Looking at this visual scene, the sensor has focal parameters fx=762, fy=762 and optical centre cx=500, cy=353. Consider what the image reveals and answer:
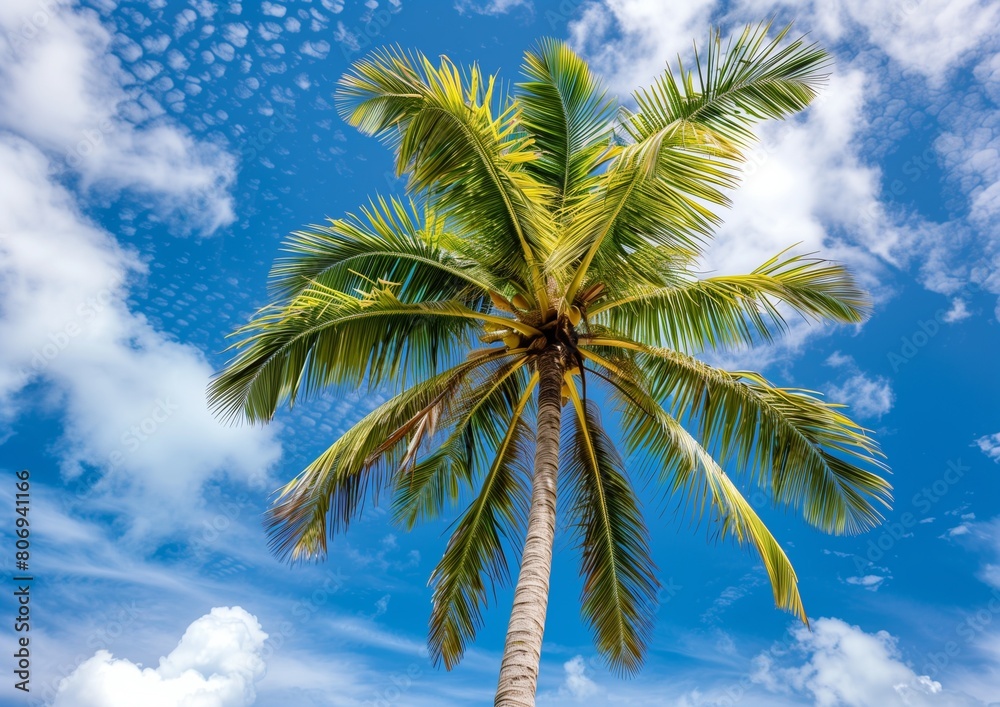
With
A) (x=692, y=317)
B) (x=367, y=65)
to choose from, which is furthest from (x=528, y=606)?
(x=367, y=65)

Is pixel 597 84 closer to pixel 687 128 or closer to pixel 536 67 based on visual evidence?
pixel 536 67

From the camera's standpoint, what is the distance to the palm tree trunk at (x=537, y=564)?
20.5 feet

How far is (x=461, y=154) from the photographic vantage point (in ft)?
23.8

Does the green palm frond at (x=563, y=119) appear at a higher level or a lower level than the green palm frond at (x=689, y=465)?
higher

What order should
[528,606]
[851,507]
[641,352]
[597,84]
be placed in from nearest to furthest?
[528,606]
[851,507]
[641,352]
[597,84]

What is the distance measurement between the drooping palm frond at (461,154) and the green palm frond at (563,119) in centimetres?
109

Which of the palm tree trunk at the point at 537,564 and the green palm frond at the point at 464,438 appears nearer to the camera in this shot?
the palm tree trunk at the point at 537,564

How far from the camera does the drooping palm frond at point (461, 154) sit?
23.2 feet

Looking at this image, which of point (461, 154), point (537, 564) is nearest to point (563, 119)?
point (461, 154)

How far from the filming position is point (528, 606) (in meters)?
6.74

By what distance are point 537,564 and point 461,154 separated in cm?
390

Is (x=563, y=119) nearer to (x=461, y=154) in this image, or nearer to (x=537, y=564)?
(x=461, y=154)

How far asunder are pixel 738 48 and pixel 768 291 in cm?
233

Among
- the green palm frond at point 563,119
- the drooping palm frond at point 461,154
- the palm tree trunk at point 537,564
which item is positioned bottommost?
the palm tree trunk at point 537,564
